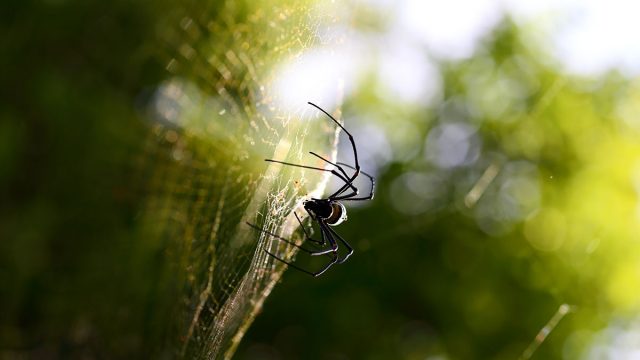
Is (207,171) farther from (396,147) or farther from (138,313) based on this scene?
(396,147)

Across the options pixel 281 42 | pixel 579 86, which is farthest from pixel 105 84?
pixel 579 86

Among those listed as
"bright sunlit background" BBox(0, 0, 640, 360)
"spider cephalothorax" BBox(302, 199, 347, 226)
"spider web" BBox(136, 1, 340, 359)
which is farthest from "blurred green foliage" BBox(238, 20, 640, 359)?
"spider cephalothorax" BBox(302, 199, 347, 226)

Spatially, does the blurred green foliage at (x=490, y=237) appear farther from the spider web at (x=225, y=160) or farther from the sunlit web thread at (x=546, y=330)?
the spider web at (x=225, y=160)

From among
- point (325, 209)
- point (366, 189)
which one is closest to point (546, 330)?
point (366, 189)

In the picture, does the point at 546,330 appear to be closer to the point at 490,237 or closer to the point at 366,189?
the point at 490,237

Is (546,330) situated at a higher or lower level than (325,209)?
lower

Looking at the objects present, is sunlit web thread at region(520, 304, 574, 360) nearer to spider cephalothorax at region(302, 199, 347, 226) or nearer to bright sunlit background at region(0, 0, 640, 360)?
bright sunlit background at region(0, 0, 640, 360)

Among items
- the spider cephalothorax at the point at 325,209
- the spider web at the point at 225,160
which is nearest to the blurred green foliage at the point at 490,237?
the spider web at the point at 225,160

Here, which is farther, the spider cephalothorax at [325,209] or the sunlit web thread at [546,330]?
the sunlit web thread at [546,330]
